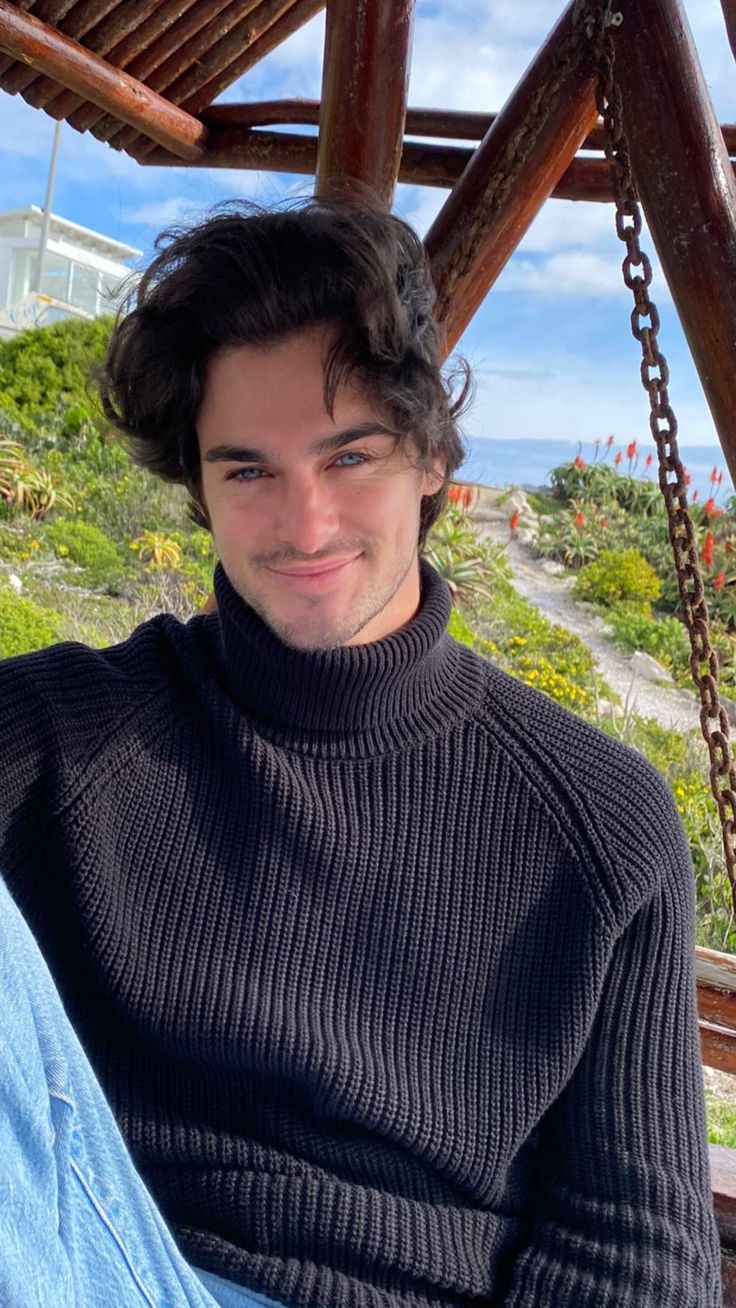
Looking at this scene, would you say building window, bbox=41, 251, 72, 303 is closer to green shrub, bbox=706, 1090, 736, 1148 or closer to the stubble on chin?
green shrub, bbox=706, 1090, 736, 1148

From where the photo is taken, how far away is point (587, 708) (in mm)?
8211

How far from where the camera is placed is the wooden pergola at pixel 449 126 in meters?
2.07

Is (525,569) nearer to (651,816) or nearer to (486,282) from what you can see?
(486,282)

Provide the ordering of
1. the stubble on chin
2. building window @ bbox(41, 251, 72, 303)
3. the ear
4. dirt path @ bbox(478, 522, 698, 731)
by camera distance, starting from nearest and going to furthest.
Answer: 1. the stubble on chin
2. the ear
3. dirt path @ bbox(478, 522, 698, 731)
4. building window @ bbox(41, 251, 72, 303)

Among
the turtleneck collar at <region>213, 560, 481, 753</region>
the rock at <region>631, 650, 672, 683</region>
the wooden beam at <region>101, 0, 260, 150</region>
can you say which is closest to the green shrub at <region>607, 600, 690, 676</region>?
the rock at <region>631, 650, 672, 683</region>

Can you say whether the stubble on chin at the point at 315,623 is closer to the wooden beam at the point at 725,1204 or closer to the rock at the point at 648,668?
the wooden beam at the point at 725,1204

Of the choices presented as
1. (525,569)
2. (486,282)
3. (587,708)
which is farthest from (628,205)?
(525,569)

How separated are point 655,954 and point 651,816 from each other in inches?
7.8

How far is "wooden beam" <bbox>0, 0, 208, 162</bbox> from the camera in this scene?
2.80m

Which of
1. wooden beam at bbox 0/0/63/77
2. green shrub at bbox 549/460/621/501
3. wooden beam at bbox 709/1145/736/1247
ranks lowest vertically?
wooden beam at bbox 709/1145/736/1247

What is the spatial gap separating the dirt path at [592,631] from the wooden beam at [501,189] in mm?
5500

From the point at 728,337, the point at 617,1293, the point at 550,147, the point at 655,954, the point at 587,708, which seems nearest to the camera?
the point at 617,1293

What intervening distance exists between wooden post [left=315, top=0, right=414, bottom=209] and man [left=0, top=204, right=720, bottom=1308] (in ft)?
2.74

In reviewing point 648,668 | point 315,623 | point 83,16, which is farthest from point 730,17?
point 648,668
